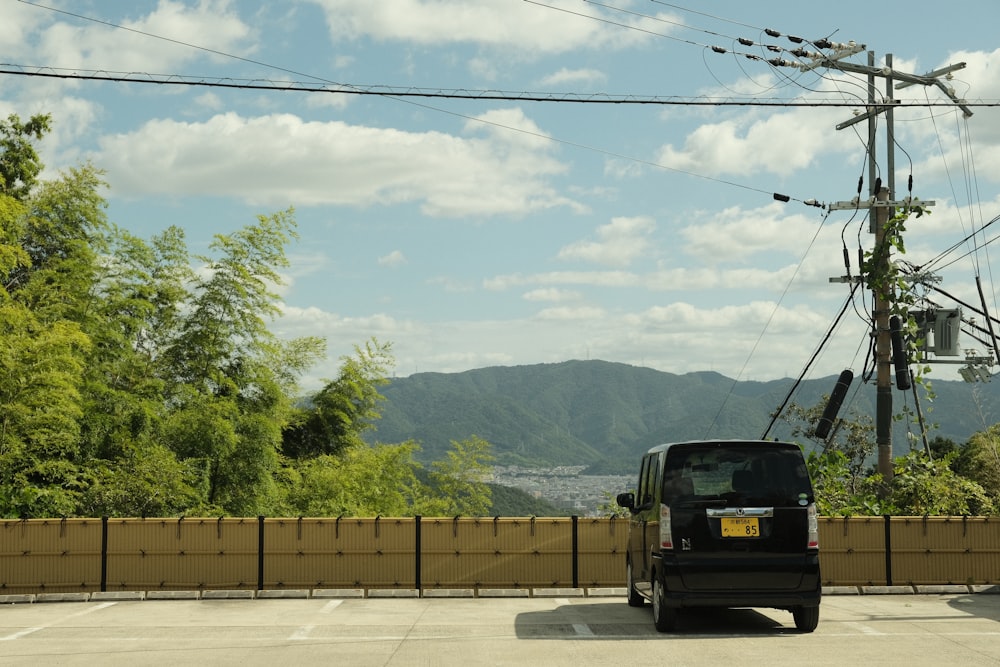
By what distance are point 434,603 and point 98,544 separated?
538 centimetres

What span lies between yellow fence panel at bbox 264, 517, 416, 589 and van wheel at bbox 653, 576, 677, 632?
6303 millimetres

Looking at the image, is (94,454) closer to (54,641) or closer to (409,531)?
(409,531)

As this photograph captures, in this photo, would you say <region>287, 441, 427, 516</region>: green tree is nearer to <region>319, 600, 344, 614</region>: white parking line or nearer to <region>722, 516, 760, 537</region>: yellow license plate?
<region>319, 600, 344, 614</region>: white parking line

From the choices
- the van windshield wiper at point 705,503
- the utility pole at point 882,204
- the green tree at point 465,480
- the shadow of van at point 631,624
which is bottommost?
the green tree at point 465,480

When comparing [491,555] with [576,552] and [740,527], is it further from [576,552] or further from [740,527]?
[740,527]

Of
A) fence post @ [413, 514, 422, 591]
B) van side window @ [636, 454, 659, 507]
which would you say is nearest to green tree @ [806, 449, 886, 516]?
fence post @ [413, 514, 422, 591]

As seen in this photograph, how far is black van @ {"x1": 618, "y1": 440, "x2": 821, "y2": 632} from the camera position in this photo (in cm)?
1076

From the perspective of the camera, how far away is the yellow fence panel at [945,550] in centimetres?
1645

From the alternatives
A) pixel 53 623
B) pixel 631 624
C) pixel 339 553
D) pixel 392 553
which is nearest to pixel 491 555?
pixel 392 553

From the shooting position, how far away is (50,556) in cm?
1672

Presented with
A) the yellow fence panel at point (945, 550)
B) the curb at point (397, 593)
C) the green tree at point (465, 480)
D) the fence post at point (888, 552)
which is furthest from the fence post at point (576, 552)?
the green tree at point (465, 480)

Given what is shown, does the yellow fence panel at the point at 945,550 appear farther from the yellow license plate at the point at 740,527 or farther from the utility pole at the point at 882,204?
the yellow license plate at the point at 740,527

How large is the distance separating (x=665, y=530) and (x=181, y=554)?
8.90 m

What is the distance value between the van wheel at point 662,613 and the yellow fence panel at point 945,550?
685cm
